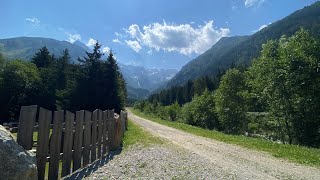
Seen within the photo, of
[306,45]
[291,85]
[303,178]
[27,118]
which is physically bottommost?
[303,178]

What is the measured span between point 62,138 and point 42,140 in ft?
5.30

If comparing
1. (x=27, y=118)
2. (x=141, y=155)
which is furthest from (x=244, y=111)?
(x=27, y=118)

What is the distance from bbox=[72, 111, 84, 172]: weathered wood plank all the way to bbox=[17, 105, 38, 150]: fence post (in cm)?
300

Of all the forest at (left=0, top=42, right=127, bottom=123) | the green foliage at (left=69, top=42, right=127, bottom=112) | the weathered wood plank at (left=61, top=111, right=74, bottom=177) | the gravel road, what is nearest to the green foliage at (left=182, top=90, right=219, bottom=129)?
the forest at (left=0, top=42, right=127, bottom=123)

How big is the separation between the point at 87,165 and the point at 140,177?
10.4 feet

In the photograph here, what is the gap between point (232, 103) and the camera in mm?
58625

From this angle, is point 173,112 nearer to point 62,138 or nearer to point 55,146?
point 62,138

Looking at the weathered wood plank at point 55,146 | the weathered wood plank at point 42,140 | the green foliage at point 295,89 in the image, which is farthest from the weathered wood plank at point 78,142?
the green foliage at point 295,89

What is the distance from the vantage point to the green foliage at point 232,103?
57.8 m

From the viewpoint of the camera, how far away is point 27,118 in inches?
384

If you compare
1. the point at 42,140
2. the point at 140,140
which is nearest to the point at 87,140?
the point at 42,140

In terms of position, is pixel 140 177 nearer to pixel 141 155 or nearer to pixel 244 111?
pixel 141 155

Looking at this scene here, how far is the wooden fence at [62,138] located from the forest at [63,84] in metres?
34.8

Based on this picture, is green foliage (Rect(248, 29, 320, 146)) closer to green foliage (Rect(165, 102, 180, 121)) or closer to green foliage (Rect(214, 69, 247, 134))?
green foliage (Rect(214, 69, 247, 134))
